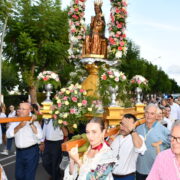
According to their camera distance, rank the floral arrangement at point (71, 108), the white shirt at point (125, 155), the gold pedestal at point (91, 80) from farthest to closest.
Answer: the gold pedestal at point (91, 80), the floral arrangement at point (71, 108), the white shirt at point (125, 155)

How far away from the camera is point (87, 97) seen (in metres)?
6.89

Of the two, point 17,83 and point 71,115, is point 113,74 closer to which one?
point 71,115

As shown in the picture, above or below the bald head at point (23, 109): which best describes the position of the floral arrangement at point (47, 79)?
above

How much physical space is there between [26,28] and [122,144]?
22.2m

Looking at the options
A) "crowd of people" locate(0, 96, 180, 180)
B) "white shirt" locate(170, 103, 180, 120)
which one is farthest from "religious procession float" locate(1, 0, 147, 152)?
"white shirt" locate(170, 103, 180, 120)

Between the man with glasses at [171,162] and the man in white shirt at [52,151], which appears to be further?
the man in white shirt at [52,151]

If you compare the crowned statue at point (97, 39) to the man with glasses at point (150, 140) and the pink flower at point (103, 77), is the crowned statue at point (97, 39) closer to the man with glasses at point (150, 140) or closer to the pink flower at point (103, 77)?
the pink flower at point (103, 77)

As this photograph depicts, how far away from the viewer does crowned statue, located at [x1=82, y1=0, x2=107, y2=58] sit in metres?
9.13

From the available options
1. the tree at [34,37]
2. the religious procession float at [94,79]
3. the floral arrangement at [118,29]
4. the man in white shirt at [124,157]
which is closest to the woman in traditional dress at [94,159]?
the man in white shirt at [124,157]

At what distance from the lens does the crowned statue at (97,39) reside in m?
9.13

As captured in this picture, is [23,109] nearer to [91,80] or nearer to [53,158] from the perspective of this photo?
[53,158]

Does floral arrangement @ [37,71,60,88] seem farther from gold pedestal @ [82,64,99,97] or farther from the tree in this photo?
the tree

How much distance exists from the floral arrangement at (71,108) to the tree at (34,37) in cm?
1805

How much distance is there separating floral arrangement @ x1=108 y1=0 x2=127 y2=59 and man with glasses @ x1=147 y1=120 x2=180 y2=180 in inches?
250
